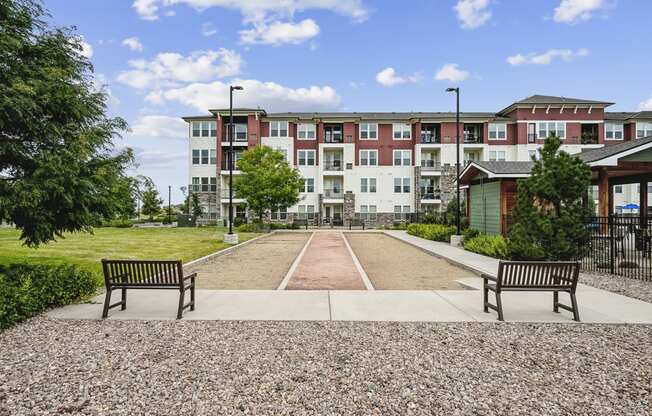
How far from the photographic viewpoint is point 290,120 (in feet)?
151

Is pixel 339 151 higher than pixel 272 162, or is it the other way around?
pixel 339 151

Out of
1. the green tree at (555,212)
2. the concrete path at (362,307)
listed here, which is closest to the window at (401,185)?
the green tree at (555,212)

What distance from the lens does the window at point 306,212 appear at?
151ft

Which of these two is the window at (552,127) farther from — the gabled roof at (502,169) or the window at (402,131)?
the gabled roof at (502,169)

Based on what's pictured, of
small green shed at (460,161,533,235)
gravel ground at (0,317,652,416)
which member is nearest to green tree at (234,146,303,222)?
small green shed at (460,161,533,235)

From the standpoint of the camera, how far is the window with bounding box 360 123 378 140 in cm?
4672

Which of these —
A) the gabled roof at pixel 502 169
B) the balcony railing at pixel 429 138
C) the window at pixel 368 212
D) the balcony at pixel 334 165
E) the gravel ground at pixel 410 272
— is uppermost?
the balcony railing at pixel 429 138

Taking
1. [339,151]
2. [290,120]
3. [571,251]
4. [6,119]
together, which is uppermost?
[290,120]

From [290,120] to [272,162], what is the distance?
12.0m

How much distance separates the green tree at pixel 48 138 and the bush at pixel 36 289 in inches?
29.8

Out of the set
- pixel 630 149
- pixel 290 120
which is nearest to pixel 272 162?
pixel 290 120

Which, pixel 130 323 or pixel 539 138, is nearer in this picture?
pixel 130 323

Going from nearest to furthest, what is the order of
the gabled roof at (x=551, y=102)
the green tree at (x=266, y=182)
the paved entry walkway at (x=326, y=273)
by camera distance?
the paved entry walkway at (x=326, y=273) → the green tree at (x=266, y=182) → the gabled roof at (x=551, y=102)

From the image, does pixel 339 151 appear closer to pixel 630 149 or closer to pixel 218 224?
pixel 218 224
